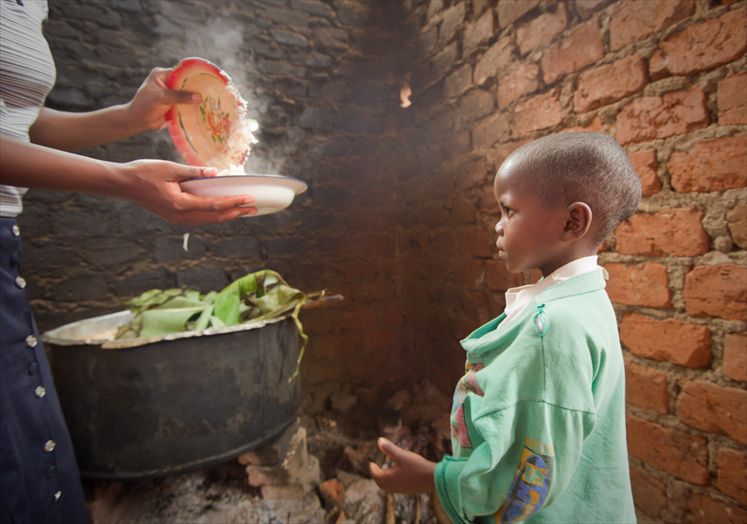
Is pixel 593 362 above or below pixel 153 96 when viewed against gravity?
below

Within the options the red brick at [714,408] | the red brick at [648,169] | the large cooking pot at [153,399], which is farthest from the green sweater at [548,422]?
the large cooking pot at [153,399]

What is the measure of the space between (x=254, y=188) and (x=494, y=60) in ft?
4.82

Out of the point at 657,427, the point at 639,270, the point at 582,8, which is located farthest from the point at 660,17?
the point at 657,427

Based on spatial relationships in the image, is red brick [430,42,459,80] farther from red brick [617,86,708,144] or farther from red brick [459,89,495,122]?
red brick [617,86,708,144]

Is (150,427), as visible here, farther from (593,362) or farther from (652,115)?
(652,115)

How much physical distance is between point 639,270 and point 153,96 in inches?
70.6

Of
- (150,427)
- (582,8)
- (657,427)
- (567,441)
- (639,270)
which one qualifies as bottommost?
(657,427)

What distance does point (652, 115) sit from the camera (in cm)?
128

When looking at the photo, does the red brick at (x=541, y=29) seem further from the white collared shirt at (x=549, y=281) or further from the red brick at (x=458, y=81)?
the white collared shirt at (x=549, y=281)

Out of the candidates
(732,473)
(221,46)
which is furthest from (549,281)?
(221,46)

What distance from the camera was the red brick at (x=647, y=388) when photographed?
131 centimetres

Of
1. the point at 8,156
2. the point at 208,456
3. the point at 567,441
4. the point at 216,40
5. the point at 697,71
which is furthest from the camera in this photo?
the point at 216,40

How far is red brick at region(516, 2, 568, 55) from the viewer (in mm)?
1572

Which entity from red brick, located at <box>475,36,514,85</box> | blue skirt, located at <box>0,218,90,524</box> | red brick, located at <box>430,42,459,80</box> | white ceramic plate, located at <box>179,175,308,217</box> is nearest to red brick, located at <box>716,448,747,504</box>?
white ceramic plate, located at <box>179,175,308,217</box>
